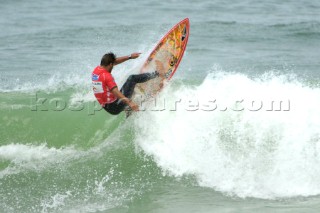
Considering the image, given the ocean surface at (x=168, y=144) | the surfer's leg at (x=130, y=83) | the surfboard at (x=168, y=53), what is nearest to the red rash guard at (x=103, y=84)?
the surfer's leg at (x=130, y=83)

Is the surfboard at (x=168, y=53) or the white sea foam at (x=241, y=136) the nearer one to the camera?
the white sea foam at (x=241, y=136)

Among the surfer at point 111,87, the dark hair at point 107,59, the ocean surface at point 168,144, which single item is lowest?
the ocean surface at point 168,144

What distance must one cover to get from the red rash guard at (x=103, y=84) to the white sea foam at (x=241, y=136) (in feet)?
2.58

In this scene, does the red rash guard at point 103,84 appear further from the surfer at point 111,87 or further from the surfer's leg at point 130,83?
the surfer's leg at point 130,83

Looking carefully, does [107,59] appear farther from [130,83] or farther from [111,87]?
[130,83]

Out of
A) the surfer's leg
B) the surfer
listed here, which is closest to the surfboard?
the surfer

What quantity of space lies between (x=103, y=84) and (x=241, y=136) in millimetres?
2233

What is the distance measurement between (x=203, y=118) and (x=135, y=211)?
2363 millimetres

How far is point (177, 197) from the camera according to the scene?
23.9ft

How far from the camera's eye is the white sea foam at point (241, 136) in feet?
24.6

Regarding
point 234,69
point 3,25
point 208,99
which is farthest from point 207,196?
point 3,25

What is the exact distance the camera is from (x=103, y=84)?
26.0ft

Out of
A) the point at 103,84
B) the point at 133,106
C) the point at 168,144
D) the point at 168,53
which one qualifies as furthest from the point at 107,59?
the point at 168,144

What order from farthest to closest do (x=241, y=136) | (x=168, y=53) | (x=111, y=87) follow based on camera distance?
(x=168, y=53), (x=241, y=136), (x=111, y=87)
